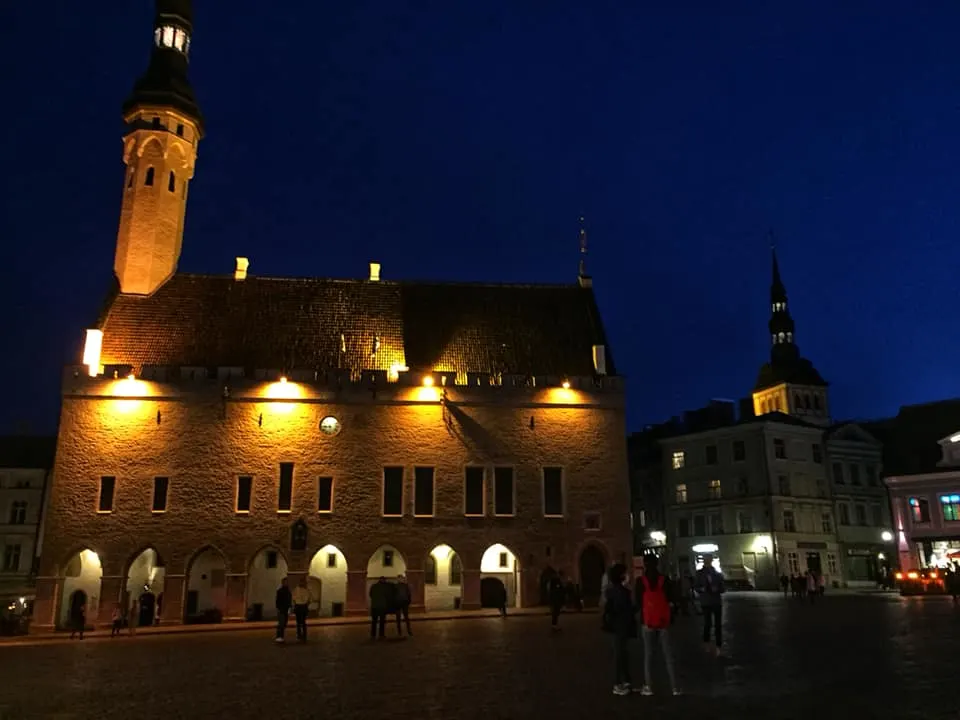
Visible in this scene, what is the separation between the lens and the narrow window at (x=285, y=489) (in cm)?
3397

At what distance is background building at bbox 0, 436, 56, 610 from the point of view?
52.6 m

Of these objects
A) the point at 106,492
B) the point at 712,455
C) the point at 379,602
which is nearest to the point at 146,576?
the point at 106,492

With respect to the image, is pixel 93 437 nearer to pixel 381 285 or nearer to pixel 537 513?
pixel 381 285

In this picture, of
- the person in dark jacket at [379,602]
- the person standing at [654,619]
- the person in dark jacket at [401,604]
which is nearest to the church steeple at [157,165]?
the person in dark jacket at [401,604]

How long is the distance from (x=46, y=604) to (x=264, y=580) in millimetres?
8321

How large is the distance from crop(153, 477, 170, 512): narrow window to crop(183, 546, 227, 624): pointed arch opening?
8.25 ft

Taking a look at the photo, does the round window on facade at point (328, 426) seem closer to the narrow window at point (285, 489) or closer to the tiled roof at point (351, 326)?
the narrow window at point (285, 489)

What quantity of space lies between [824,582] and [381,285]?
111ft

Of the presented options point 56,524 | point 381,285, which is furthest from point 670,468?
point 56,524

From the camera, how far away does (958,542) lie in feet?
155

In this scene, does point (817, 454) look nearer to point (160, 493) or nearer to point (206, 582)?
point (206, 582)

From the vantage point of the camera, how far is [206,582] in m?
34.1

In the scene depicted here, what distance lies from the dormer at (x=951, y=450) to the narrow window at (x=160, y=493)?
1770 inches

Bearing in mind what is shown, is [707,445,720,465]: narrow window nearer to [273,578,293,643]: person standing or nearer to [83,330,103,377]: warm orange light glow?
[83,330,103,377]: warm orange light glow
